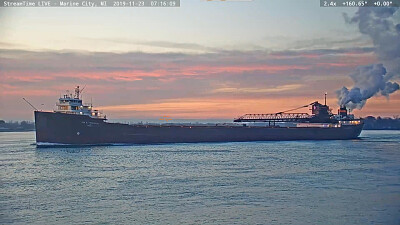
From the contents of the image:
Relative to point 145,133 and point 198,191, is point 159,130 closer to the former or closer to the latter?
point 145,133

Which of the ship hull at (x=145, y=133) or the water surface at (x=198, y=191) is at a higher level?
the ship hull at (x=145, y=133)

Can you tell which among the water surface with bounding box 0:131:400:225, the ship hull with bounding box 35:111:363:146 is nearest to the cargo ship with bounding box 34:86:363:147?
the ship hull with bounding box 35:111:363:146

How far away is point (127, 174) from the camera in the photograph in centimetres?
1964

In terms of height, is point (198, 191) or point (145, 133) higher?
point (145, 133)

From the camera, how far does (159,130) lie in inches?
1522

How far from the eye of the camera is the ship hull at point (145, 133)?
1302 inches

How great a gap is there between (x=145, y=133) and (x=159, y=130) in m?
1.51

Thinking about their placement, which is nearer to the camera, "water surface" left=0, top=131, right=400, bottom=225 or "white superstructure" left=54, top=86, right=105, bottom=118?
"water surface" left=0, top=131, right=400, bottom=225

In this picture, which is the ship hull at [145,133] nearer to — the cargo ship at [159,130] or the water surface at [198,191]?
the cargo ship at [159,130]

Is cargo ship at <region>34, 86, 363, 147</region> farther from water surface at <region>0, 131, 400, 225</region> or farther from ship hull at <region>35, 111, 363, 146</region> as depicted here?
water surface at <region>0, 131, 400, 225</region>

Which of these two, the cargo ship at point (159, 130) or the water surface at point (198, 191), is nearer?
the water surface at point (198, 191)

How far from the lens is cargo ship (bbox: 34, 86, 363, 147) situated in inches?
1307

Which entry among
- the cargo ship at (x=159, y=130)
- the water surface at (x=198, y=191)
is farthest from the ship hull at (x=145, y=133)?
the water surface at (x=198, y=191)

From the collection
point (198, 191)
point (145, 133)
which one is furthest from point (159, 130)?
point (198, 191)
